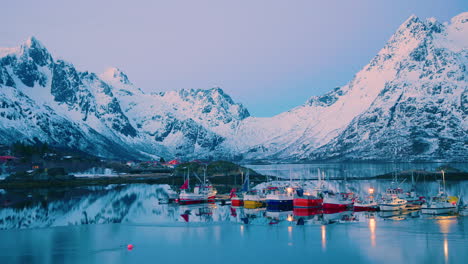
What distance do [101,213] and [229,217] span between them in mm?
24040

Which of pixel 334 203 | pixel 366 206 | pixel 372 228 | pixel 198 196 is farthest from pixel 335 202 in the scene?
pixel 198 196

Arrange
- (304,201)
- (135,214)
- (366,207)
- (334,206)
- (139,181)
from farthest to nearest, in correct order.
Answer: (139,181)
(334,206)
(135,214)
(366,207)
(304,201)

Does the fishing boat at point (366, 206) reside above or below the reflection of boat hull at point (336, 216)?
above

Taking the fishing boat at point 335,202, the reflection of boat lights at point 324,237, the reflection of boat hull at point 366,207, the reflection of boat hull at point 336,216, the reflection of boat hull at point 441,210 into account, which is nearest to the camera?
the reflection of boat lights at point 324,237

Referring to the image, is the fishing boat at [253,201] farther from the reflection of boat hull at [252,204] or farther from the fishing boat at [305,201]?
the fishing boat at [305,201]

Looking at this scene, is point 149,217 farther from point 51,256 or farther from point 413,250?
point 413,250

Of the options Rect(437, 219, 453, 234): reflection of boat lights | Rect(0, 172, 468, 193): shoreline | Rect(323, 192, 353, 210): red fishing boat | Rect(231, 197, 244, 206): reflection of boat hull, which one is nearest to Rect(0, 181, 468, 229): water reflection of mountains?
Rect(231, 197, 244, 206): reflection of boat hull

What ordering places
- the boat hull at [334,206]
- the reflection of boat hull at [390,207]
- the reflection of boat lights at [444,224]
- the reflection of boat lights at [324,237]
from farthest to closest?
the boat hull at [334,206] → the reflection of boat hull at [390,207] → the reflection of boat lights at [444,224] → the reflection of boat lights at [324,237]

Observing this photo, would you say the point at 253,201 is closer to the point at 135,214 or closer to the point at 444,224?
the point at 135,214

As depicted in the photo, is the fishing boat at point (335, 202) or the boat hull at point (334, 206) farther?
the fishing boat at point (335, 202)

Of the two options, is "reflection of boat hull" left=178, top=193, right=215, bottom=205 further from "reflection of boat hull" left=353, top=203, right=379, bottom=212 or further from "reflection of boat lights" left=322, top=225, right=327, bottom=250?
"reflection of boat lights" left=322, top=225, right=327, bottom=250

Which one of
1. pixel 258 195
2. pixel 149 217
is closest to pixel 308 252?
pixel 149 217

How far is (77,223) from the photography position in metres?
78.8

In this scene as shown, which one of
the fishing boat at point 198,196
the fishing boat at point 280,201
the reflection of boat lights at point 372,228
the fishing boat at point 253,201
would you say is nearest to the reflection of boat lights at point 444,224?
the reflection of boat lights at point 372,228
